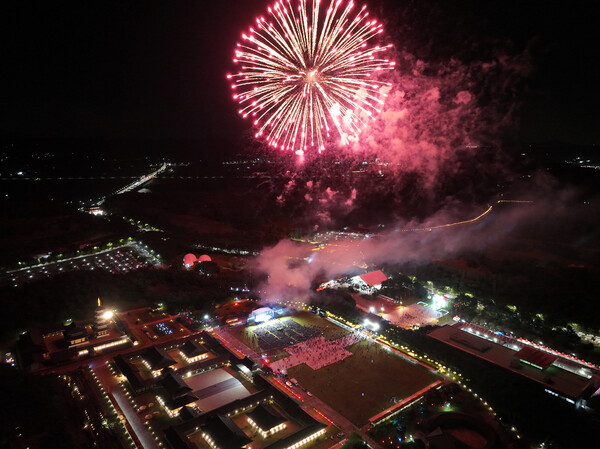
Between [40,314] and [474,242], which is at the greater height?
[474,242]

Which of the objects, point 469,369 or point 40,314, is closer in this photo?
point 469,369

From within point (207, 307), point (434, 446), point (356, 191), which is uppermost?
point (356, 191)

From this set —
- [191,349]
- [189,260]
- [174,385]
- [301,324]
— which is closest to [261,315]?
[301,324]

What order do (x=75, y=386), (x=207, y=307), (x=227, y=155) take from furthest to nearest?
(x=227, y=155) < (x=207, y=307) < (x=75, y=386)

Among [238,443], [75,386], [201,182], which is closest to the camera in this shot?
[238,443]

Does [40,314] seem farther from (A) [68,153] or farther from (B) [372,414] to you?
(A) [68,153]

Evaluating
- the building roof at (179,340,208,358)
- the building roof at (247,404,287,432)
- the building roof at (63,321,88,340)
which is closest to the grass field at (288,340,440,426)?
the building roof at (247,404,287,432)

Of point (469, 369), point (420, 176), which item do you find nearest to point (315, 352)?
point (469, 369)
